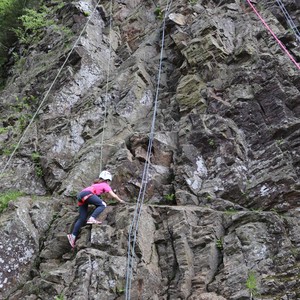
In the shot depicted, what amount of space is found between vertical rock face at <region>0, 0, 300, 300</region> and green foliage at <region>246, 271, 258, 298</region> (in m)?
0.04

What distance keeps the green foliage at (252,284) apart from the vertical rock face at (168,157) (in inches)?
1.4

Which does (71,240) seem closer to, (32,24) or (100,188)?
(100,188)

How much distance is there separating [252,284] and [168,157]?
410cm

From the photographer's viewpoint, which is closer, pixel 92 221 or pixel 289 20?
pixel 92 221

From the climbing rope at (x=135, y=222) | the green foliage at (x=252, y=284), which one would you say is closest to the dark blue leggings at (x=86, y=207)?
the climbing rope at (x=135, y=222)

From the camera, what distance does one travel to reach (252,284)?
6.66 m

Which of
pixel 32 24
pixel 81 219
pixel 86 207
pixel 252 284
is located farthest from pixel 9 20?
pixel 252 284

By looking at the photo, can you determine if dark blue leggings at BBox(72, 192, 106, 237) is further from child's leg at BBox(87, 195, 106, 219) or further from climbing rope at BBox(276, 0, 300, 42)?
climbing rope at BBox(276, 0, 300, 42)

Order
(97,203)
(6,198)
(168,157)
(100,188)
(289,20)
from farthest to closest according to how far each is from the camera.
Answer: (289,20) < (168,157) < (6,198) < (100,188) < (97,203)

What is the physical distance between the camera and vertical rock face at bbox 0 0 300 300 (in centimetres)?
727

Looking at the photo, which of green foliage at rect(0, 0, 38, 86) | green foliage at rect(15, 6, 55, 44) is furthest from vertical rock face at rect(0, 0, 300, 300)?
green foliage at rect(0, 0, 38, 86)

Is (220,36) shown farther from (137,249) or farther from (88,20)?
(137,249)

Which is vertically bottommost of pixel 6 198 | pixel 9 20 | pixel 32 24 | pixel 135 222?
pixel 135 222

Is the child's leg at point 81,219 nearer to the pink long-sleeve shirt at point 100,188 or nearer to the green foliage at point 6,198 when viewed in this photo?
the pink long-sleeve shirt at point 100,188
